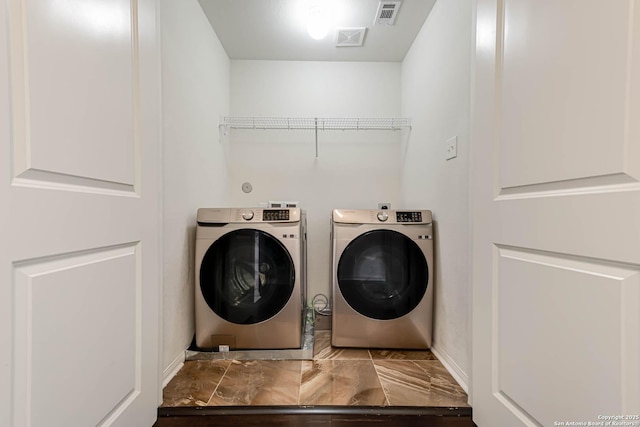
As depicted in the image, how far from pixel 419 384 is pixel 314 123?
1.99m

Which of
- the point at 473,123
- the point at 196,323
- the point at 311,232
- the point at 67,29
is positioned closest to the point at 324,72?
the point at 311,232

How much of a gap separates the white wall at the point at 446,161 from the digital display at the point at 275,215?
909mm

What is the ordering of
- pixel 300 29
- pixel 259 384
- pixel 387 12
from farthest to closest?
pixel 300 29 < pixel 387 12 < pixel 259 384

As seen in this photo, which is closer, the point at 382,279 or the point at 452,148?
the point at 452,148

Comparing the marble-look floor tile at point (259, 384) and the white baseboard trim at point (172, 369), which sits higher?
the white baseboard trim at point (172, 369)

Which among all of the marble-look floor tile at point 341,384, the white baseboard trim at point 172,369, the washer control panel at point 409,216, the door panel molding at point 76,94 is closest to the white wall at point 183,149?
the white baseboard trim at point 172,369

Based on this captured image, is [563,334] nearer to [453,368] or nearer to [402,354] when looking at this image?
[453,368]

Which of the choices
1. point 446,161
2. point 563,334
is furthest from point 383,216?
point 563,334

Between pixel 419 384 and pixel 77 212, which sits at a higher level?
pixel 77 212

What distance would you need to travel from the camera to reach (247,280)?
165cm

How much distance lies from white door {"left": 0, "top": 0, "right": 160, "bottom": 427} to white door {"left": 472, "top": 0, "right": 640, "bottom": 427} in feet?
4.20

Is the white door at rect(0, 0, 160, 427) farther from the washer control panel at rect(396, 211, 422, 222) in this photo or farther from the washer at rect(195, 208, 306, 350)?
the washer control panel at rect(396, 211, 422, 222)

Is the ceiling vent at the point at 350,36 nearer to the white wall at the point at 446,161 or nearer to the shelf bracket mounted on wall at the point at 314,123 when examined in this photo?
the white wall at the point at 446,161

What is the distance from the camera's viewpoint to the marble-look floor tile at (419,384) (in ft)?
4.02
